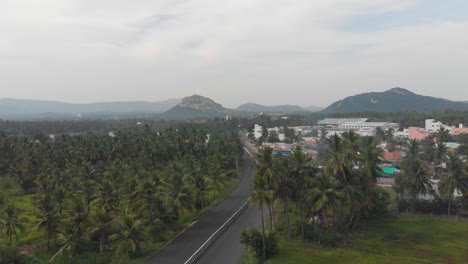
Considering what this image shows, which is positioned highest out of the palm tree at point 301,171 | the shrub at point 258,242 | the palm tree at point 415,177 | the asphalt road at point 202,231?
the palm tree at point 301,171

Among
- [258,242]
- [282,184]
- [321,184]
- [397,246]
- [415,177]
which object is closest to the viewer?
[258,242]

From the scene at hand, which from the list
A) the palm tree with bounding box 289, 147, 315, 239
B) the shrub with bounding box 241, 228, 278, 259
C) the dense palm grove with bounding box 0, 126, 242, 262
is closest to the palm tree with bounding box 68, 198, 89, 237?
the dense palm grove with bounding box 0, 126, 242, 262

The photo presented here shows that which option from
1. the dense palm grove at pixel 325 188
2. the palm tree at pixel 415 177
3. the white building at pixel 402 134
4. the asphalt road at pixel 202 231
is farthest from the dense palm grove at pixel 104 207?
the white building at pixel 402 134

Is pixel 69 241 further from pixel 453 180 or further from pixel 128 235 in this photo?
pixel 453 180

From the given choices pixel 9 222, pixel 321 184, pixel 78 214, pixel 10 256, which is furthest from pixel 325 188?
pixel 9 222

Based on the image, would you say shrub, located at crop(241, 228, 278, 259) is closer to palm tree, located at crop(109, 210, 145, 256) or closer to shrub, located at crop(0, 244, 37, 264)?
palm tree, located at crop(109, 210, 145, 256)

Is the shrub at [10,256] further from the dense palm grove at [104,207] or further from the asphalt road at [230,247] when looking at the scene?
the asphalt road at [230,247]

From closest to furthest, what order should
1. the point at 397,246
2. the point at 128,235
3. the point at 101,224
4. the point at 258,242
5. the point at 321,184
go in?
the point at 128,235
the point at 258,242
the point at 101,224
the point at 321,184
the point at 397,246
